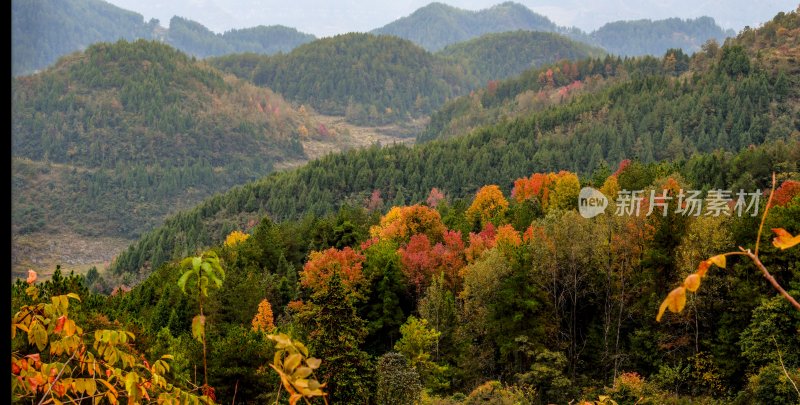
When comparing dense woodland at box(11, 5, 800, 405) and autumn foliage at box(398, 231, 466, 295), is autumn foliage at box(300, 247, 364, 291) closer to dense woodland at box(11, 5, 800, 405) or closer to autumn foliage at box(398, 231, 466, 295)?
dense woodland at box(11, 5, 800, 405)

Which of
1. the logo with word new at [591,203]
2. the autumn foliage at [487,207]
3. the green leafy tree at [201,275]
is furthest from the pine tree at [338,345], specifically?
the autumn foliage at [487,207]

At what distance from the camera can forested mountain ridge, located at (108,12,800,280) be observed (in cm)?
14050

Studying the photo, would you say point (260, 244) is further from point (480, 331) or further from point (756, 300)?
point (756, 300)

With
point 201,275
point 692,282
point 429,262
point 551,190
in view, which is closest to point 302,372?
point 201,275

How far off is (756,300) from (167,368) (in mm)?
34102

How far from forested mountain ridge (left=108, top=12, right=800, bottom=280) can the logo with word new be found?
265 ft

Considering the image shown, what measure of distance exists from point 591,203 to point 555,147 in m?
107

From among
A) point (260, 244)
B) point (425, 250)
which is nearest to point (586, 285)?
point (425, 250)

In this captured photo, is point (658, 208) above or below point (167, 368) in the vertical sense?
below

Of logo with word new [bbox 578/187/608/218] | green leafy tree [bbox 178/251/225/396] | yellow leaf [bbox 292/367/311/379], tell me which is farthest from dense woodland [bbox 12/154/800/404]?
yellow leaf [bbox 292/367/311/379]

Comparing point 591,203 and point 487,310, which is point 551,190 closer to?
point 591,203

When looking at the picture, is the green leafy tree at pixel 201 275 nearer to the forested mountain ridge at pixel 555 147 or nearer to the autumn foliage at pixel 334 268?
the autumn foliage at pixel 334 268

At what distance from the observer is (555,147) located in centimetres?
15700

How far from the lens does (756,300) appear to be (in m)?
33.6
